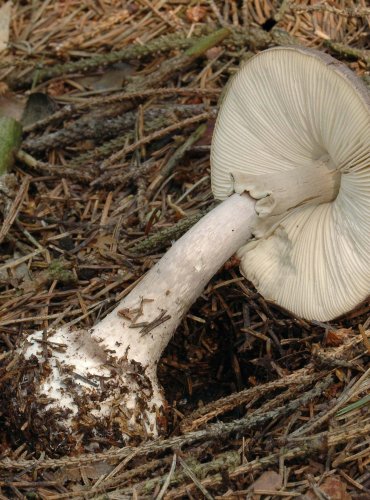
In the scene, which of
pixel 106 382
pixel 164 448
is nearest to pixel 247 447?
pixel 164 448

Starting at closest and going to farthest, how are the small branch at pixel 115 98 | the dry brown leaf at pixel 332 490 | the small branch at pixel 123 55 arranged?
the dry brown leaf at pixel 332 490, the small branch at pixel 115 98, the small branch at pixel 123 55

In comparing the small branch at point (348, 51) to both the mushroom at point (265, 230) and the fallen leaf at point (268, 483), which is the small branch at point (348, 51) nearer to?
the mushroom at point (265, 230)

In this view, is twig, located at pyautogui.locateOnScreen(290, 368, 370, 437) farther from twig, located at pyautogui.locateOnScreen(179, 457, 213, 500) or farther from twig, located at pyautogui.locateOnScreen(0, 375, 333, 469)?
twig, located at pyautogui.locateOnScreen(179, 457, 213, 500)

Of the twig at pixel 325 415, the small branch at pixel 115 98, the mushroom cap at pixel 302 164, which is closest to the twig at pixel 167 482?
the twig at pixel 325 415

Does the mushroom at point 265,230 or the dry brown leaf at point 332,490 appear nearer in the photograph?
the dry brown leaf at point 332,490

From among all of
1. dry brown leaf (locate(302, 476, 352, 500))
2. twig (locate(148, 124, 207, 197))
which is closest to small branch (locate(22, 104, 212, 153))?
twig (locate(148, 124, 207, 197))

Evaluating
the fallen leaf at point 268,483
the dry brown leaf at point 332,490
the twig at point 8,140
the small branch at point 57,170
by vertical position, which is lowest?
the fallen leaf at point 268,483

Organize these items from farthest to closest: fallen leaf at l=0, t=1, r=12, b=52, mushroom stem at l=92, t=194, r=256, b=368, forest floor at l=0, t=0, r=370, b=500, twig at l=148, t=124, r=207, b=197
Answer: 1. fallen leaf at l=0, t=1, r=12, b=52
2. twig at l=148, t=124, r=207, b=197
3. mushroom stem at l=92, t=194, r=256, b=368
4. forest floor at l=0, t=0, r=370, b=500

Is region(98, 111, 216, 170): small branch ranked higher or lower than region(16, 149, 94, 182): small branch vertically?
higher

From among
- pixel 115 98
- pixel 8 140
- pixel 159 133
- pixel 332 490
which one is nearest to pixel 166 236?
pixel 159 133
